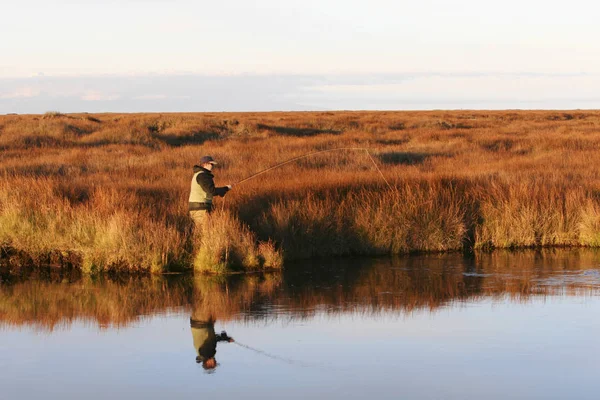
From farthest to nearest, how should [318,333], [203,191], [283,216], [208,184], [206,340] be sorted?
[283,216] → [203,191] → [208,184] → [318,333] → [206,340]

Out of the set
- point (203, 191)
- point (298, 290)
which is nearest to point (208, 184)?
point (203, 191)

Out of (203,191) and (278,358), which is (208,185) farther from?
(278,358)

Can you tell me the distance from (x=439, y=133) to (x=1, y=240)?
2367cm

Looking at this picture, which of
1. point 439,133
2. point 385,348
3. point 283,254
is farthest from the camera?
point 439,133

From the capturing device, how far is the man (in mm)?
11891

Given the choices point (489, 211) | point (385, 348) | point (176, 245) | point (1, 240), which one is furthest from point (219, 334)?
point (489, 211)

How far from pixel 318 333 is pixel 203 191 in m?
4.47

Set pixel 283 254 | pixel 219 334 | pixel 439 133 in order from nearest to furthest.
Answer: pixel 219 334 → pixel 283 254 → pixel 439 133

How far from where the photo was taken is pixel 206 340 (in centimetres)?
816

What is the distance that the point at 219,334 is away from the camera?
840 cm

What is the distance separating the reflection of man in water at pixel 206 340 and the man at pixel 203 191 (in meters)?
3.14

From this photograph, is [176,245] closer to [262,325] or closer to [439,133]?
[262,325]

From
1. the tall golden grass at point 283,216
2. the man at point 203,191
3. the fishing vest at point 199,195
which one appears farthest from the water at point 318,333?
the fishing vest at point 199,195

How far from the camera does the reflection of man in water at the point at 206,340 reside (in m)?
7.41
